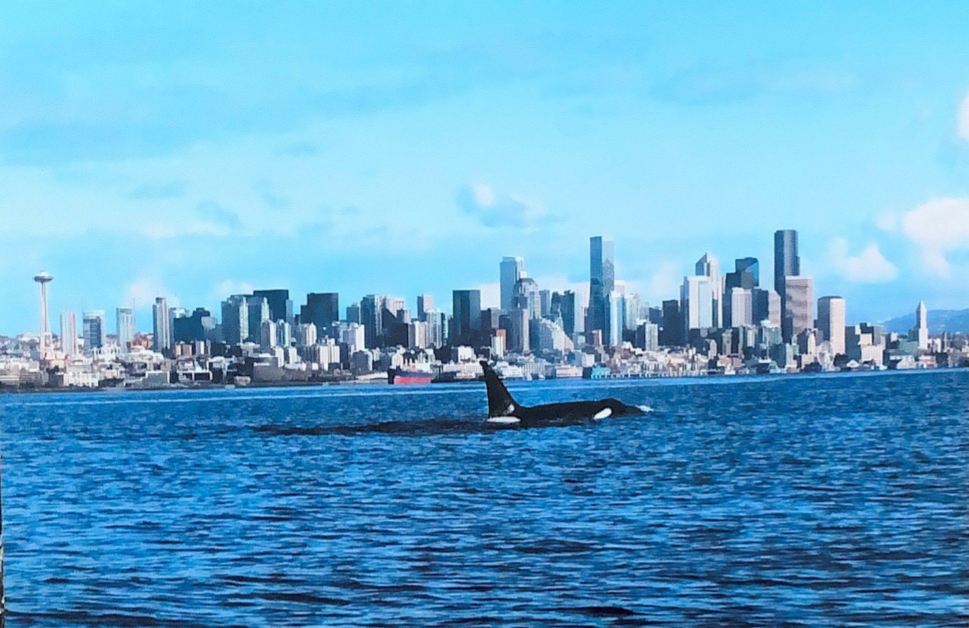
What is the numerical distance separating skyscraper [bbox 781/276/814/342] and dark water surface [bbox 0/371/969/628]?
9599 centimetres

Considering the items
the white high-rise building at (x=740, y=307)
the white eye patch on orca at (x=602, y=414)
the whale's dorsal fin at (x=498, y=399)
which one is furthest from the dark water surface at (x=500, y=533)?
the white high-rise building at (x=740, y=307)

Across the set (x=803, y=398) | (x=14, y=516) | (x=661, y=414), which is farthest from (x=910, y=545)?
(x=803, y=398)

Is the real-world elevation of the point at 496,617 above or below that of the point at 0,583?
below

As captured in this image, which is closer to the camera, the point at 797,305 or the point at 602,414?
the point at 602,414

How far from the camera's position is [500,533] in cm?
2495

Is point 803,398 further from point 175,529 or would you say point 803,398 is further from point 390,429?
point 175,529

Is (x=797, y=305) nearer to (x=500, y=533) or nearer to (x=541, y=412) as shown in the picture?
(x=541, y=412)

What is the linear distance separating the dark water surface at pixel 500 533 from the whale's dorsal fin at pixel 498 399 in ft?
9.09

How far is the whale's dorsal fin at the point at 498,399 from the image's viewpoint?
57719 mm

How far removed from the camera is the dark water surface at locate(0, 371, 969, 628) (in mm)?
16734

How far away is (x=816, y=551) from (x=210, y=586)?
923cm

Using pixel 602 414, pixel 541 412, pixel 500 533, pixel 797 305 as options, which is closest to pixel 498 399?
pixel 541 412

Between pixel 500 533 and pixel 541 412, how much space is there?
44321 millimetres

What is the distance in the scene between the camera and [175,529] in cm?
2702
